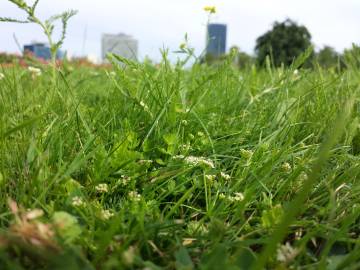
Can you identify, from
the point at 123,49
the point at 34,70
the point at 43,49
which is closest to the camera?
the point at 34,70

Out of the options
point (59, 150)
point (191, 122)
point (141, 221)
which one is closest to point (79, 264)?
point (141, 221)

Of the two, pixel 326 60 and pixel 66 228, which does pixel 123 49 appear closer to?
pixel 66 228

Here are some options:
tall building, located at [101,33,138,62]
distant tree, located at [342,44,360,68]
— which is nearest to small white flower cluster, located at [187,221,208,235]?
tall building, located at [101,33,138,62]

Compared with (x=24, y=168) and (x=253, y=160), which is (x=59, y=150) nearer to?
(x=24, y=168)

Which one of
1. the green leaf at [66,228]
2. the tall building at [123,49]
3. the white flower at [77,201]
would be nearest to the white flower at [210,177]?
the white flower at [77,201]

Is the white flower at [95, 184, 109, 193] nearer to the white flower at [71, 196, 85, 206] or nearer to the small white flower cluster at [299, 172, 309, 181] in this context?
the white flower at [71, 196, 85, 206]

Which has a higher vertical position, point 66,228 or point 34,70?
point 34,70

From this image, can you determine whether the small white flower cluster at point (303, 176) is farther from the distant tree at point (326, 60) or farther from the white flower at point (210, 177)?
the distant tree at point (326, 60)

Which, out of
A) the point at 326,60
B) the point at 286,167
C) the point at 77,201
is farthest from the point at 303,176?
the point at 326,60

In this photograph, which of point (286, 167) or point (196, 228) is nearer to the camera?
point (196, 228)
